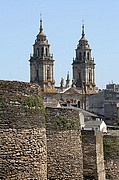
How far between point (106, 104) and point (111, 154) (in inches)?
2164

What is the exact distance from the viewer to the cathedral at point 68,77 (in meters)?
114

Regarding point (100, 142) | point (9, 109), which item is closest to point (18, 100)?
point (9, 109)

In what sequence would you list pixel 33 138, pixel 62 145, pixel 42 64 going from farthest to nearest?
pixel 42 64
pixel 62 145
pixel 33 138

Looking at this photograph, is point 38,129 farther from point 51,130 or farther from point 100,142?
point 100,142

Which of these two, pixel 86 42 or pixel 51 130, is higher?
pixel 86 42

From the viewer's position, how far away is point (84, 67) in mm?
124062

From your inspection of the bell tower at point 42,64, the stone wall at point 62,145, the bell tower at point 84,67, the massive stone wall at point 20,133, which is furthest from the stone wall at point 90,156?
the bell tower at point 84,67

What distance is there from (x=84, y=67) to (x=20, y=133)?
108419mm

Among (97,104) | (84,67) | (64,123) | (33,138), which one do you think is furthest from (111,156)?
(84,67)

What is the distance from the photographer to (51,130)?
2117 cm

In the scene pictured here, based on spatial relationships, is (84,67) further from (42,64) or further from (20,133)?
Result: (20,133)

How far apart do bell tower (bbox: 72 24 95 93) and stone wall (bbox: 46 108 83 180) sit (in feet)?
326

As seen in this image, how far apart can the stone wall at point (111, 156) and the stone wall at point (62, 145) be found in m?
9.13

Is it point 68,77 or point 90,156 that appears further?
point 68,77
